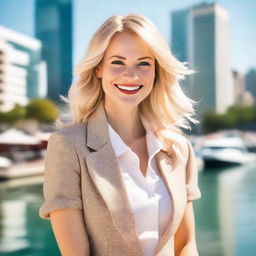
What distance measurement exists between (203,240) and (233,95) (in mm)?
52471

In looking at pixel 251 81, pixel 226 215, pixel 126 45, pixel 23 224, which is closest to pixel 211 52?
pixel 251 81

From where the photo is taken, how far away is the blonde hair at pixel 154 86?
0.76m

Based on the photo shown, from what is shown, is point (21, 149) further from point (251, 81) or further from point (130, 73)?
point (251, 81)

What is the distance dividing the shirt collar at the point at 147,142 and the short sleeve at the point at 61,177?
86 millimetres

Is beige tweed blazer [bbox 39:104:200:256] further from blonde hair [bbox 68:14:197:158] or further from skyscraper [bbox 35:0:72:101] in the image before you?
skyscraper [bbox 35:0:72:101]

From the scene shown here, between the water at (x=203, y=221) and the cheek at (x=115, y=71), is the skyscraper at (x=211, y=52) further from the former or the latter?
the cheek at (x=115, y=71)

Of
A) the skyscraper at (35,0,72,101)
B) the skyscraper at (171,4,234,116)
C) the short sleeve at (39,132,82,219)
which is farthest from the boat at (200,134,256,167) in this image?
the skyscraper at (35,0,72,101)

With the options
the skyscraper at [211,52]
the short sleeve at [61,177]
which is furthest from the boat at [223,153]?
the skyscraper at [211,52]

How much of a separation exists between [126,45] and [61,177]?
0.75 feet

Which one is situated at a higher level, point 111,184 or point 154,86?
point 154,86

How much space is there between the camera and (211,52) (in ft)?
185

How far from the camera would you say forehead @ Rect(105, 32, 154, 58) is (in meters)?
0.76

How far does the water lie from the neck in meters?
4.54

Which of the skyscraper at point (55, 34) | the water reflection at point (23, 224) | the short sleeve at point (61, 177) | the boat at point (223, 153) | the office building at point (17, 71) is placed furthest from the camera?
the skyscraper at point (55, 34)
